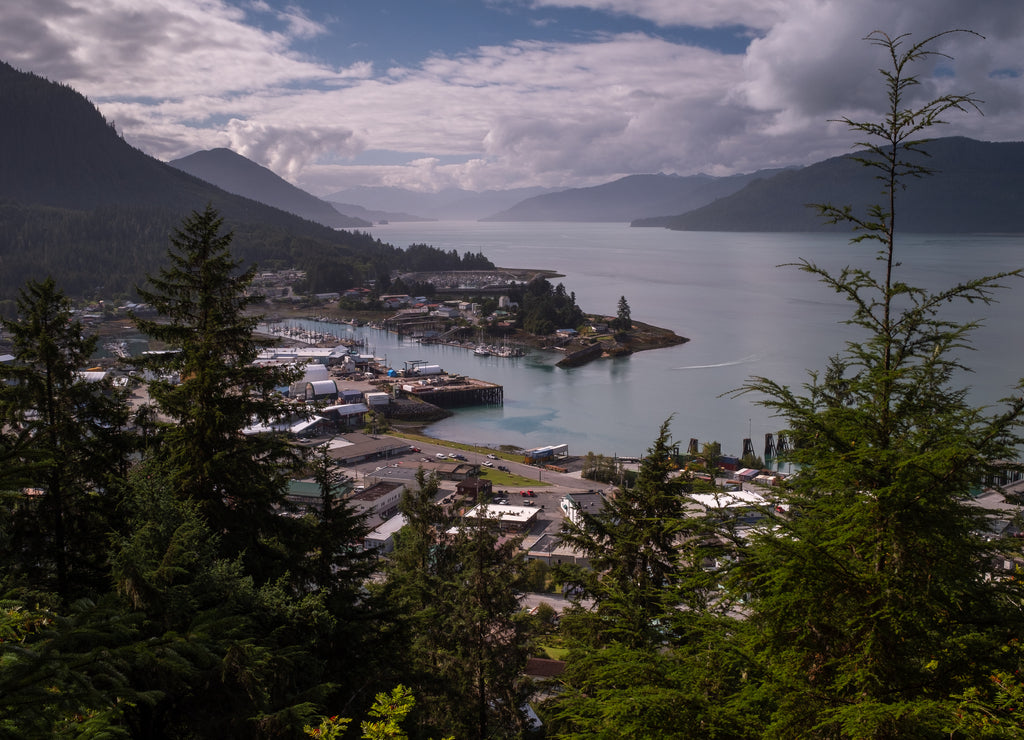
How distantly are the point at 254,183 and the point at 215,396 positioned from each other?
183 meters

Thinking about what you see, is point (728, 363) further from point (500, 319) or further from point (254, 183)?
point (254, 183)

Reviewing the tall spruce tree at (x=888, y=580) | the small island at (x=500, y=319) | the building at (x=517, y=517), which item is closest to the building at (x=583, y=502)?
the building at (x=517, y=517)

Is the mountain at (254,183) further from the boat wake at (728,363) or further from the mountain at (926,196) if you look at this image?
the boat wake at (728,363)

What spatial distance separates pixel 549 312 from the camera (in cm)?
3334

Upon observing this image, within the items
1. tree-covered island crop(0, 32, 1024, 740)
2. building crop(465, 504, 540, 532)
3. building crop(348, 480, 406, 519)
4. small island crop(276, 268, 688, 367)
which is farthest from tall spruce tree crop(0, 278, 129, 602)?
small island crop(276, 268, 688, 367)

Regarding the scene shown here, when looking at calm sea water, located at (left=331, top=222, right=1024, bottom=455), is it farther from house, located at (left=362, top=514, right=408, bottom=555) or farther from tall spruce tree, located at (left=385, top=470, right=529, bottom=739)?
house, located at (left=362, top=514, right=408, bottom=555)

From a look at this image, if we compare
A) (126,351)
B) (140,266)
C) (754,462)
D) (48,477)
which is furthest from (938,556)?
(140,266)

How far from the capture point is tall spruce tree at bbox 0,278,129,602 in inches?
106

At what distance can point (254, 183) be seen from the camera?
545 ft

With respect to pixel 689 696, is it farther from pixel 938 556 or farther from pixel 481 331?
pixel 481 331

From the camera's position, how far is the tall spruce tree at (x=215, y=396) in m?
2.99

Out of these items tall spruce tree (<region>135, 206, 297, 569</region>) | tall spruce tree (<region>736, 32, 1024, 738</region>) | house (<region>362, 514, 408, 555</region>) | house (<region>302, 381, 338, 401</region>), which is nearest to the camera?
tall spruce tree (<region>736, 32, 1024, 738</region>)

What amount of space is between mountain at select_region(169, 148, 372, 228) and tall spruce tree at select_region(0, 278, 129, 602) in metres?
161

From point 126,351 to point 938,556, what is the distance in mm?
31686
